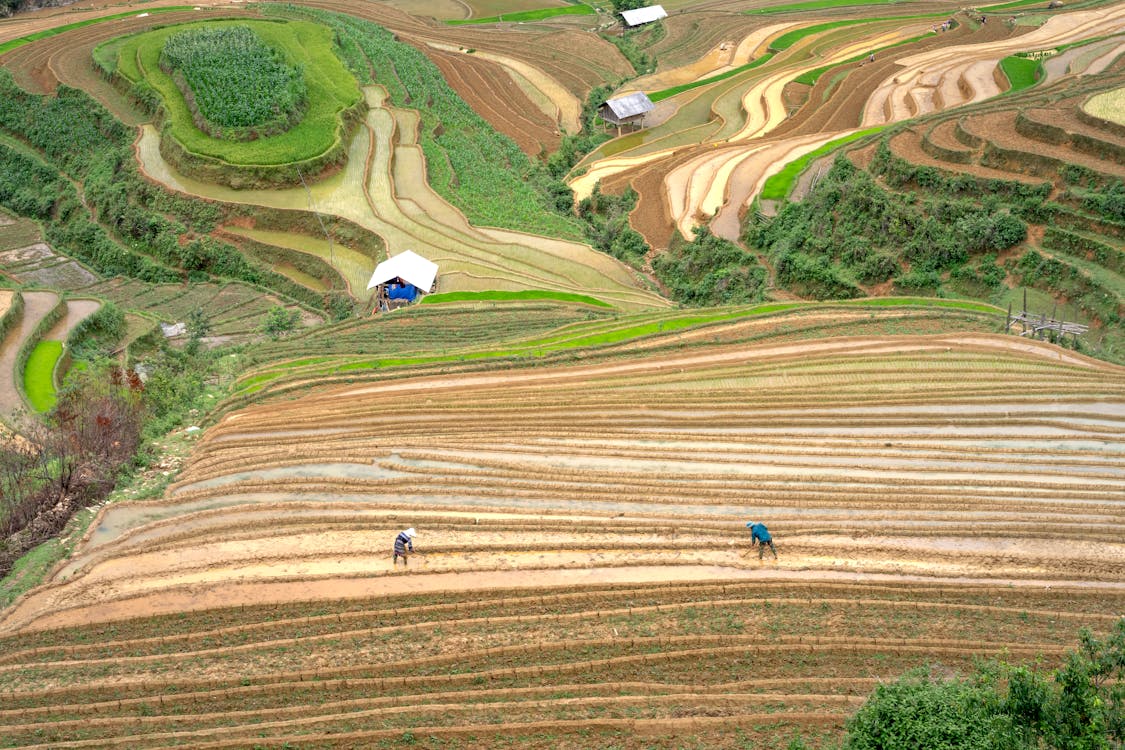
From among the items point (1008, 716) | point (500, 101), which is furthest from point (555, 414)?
point (500, 101)

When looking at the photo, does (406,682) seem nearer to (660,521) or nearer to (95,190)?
(660,521)

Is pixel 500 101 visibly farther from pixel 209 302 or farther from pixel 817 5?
pixel 817 5

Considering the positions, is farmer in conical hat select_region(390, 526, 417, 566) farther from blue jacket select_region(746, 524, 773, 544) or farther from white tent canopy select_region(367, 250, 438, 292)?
white tent canopy select_region(367, 250, 438, 292)

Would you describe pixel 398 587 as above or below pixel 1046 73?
below

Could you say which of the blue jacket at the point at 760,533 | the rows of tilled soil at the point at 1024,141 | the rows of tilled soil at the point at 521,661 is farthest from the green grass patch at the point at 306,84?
the blue jacket at the point at 760,533

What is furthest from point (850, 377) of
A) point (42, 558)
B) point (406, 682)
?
point (42, 558)

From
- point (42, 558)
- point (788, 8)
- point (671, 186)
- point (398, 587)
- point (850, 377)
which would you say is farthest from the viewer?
point (788, 8)

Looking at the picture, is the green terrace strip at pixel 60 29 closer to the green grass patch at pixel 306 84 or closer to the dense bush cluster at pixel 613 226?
the green grass patch at pixel 306 84
